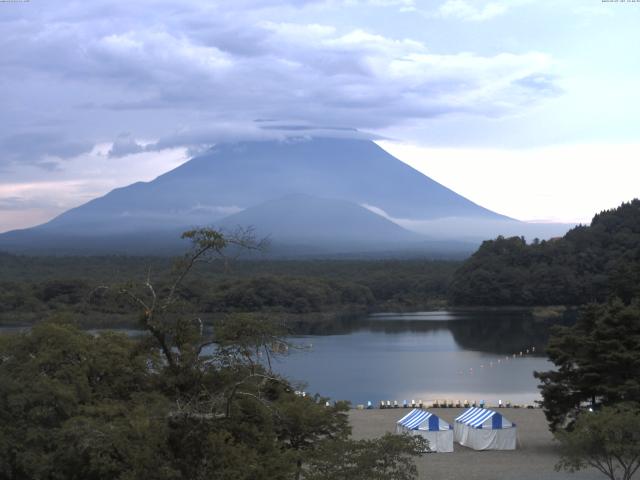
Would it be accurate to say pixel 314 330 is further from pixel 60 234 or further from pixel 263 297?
pixel 60 234

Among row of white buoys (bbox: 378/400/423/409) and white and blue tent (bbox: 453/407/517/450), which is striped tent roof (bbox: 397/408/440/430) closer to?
white and blue tent (bbox: 453/407/517/450)

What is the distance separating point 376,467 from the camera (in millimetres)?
8453

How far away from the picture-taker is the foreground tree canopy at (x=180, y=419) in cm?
712

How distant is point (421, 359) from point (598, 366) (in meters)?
17.5

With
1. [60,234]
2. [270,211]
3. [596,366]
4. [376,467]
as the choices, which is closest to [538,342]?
[596,366]

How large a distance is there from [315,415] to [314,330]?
106 feet

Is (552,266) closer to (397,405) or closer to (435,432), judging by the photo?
(397,405)

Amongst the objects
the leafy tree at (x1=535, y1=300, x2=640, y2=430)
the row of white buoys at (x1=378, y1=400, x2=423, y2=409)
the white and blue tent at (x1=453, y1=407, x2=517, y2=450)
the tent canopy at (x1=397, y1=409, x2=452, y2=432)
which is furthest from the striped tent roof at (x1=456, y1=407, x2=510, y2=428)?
Result: the row of white buoys at (x1=378, y1=400, x2=423, y2=409)

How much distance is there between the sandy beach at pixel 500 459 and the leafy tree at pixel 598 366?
2.27ft

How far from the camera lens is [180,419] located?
7.22 m

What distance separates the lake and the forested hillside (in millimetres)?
7592

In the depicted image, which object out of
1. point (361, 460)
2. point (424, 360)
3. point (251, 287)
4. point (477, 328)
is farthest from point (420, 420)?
point (251, 287)

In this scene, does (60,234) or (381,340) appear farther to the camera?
(60,234)

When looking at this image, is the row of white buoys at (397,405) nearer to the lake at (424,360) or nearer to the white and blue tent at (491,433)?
the lake at (424,360)
